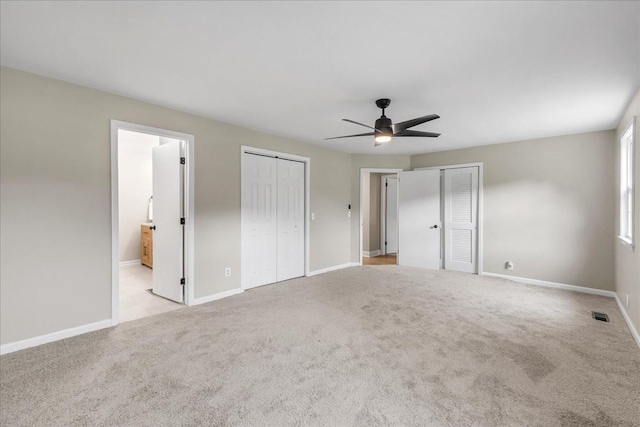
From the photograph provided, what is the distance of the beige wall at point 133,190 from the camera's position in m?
6.23

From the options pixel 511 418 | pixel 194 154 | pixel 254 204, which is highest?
pixel 194 154

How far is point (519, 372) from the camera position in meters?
2.26

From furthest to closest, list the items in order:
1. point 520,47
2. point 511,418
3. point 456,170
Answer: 1. point 456,170
2. point 520,47
3. point 511,418

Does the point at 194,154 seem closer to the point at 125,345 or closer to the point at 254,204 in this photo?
the point at 254,204

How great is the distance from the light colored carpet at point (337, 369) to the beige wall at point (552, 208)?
1.02 m

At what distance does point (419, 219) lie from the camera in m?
6.13

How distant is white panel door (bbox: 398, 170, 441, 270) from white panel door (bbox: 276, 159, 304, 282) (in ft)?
7.56

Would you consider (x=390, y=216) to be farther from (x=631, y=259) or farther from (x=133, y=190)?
(x=133, y=190)

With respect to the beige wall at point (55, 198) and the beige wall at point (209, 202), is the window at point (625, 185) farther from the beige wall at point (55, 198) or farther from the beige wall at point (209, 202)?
the beige wall at point (55, 198)

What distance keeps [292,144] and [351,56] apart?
289cm

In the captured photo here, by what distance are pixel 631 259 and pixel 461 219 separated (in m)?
2.69

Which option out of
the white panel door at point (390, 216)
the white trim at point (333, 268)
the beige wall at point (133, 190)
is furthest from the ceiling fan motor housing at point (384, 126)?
the beige wall at point (133, 190)

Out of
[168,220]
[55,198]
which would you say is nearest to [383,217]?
[168,220]

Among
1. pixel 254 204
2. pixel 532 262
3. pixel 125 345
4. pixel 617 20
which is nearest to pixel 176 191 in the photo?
pixel 254 204
